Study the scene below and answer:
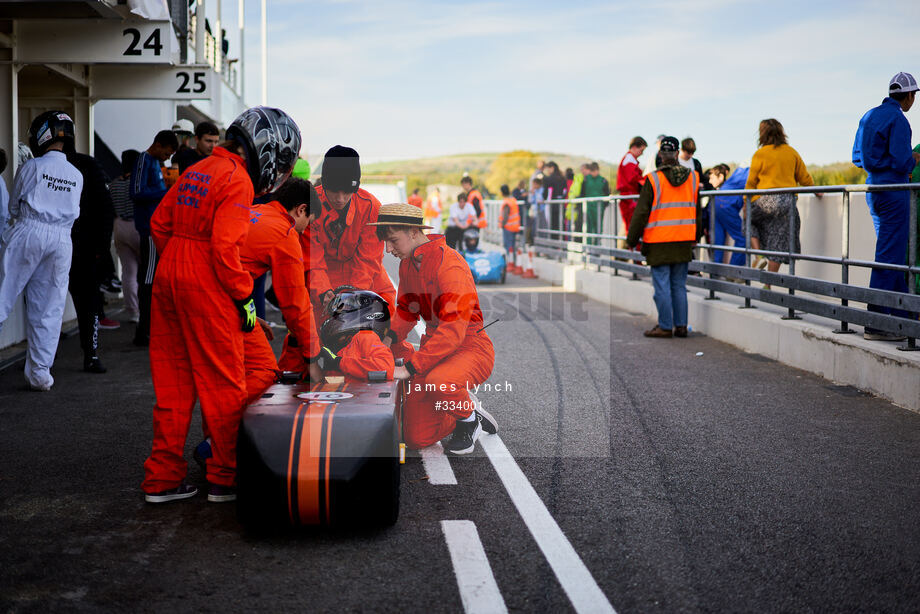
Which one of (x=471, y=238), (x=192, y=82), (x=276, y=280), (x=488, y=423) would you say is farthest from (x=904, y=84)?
(x=471, y=238)

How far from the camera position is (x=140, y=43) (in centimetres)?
1127

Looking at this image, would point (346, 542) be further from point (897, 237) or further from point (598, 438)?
point (897, 237)

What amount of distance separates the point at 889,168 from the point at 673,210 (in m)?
2.42

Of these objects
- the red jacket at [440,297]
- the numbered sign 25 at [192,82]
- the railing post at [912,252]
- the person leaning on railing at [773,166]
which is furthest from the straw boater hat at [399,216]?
the numbered sign 25 at [192,82]

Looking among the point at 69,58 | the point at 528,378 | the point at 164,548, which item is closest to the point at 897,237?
the point at 528,378

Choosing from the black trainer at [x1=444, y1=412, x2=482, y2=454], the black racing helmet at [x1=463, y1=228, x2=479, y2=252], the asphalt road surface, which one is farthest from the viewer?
the black racing helmet at [x1=463, y1=228, x2=479, y2=252]

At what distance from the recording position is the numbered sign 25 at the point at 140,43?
444 inches

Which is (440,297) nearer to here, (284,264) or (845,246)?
(284,264)

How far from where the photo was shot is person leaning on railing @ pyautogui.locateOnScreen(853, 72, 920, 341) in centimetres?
795

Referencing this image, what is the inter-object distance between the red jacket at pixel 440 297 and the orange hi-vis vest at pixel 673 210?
5375mm

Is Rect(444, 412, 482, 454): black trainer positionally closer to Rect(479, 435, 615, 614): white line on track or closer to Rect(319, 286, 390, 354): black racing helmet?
Rect(479, 435, 615, 614): white line on track

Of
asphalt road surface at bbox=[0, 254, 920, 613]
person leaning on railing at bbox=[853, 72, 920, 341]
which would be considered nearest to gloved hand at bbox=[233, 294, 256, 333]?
asphalt road surface at bbox=[0, 254, 920, 613]

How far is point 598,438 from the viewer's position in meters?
6.22

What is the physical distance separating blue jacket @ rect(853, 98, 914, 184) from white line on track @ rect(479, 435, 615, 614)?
5096 millimetres
